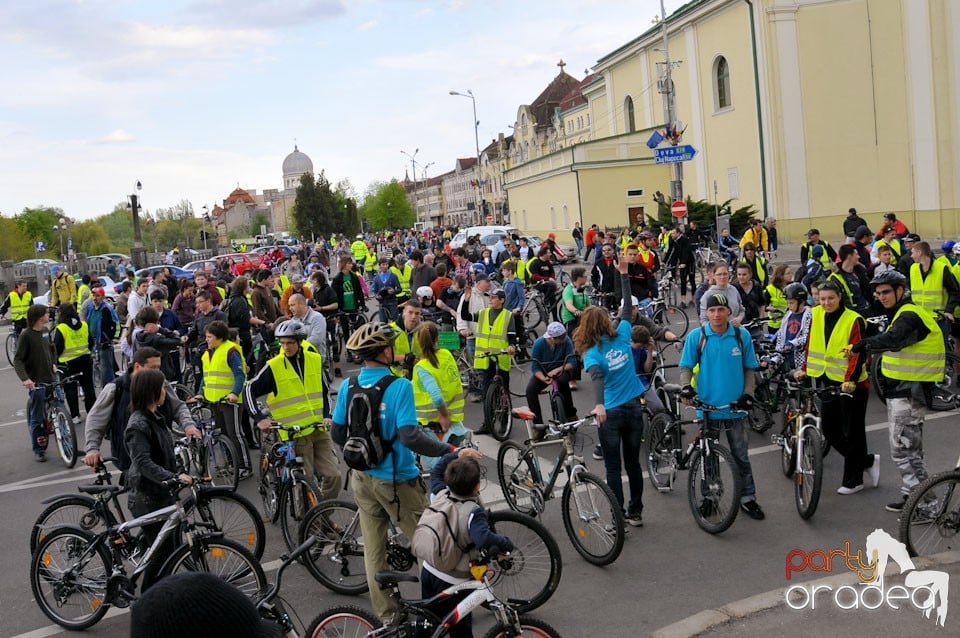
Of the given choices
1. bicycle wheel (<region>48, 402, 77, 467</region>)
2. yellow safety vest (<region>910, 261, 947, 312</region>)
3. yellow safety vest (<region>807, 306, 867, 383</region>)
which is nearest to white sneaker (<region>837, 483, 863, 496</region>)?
Answer: yellow safety vest (<region>807, 306, 867, 383</region>)

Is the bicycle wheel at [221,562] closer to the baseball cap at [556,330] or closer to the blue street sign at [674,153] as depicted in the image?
the baseball cap at [556,330]

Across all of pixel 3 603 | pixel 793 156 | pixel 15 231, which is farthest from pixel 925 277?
pixel 15 231

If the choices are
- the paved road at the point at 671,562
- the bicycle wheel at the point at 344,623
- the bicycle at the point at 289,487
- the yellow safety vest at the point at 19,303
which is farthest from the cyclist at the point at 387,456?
the yellow safety vest at the point at 19,303

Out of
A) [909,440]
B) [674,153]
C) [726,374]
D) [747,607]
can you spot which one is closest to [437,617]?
[747,607]

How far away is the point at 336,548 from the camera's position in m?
6.69

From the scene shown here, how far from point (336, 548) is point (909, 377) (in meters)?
4.78

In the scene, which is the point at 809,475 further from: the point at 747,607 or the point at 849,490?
the point at 747,607

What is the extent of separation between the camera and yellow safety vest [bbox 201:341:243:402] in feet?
31.3

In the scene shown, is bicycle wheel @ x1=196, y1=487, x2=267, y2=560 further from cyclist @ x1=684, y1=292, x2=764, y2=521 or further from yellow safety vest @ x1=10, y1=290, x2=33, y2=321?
yellow safety vest @ x1=10, y1=290, x2=33, y2=321

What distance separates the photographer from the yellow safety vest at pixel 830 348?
7.78 m

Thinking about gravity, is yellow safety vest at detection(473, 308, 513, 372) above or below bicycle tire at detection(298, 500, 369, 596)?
above

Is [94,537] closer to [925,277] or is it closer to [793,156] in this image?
[925,277]

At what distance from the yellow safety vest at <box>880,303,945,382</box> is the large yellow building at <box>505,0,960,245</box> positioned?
106ft

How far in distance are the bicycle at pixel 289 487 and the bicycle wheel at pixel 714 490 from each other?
3.15m
